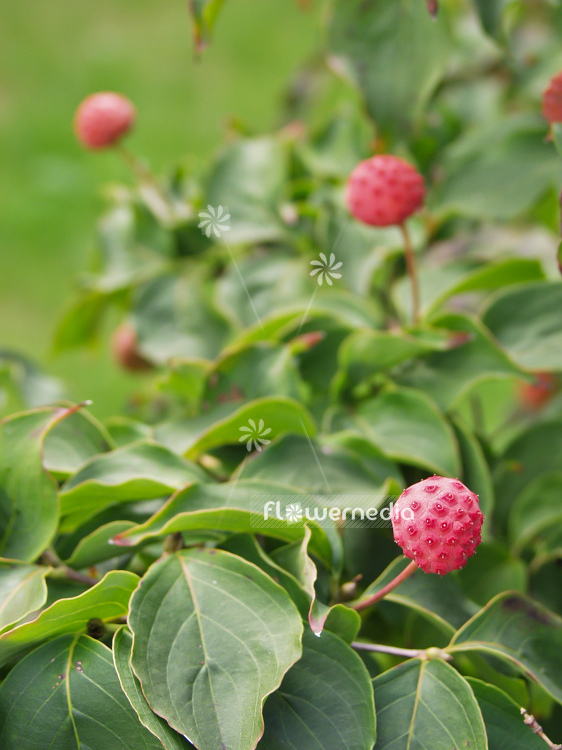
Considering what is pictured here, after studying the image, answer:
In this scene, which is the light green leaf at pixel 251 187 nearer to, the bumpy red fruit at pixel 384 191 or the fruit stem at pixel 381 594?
the bumpy red fruit at pixel 384 191

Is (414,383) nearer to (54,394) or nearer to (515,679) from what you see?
(515,679)

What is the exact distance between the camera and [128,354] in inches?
32.8

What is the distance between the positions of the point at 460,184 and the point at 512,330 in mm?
180

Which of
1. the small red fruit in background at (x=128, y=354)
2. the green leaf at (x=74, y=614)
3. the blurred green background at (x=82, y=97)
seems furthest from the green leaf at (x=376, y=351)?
the blurred green background at (x=82, y=97)

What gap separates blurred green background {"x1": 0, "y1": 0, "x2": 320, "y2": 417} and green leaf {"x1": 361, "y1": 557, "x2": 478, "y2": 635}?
2.84 feet

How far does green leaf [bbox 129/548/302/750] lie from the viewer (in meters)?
0.30

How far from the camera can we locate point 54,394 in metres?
0.66

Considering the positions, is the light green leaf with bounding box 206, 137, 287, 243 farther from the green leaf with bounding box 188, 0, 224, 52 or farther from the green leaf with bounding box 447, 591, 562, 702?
the green leaf with bounding box 447, 591, 562, 702

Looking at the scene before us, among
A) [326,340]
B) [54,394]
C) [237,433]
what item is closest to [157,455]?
[237,433]

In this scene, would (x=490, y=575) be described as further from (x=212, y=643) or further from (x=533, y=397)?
(x=533, y=397)

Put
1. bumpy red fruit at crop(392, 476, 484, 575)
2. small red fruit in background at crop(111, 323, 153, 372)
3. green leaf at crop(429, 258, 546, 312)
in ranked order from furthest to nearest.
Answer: small red fruit in background at crop(111, 323, 153, 372), green leaf at crop(429, 258, 546, 312), bumpy red fruit at crop(392, 476, 484, 575)

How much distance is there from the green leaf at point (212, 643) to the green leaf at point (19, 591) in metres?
0.05

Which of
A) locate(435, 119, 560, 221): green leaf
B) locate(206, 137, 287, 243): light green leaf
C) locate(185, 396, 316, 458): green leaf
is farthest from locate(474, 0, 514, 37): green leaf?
locate(185, 396, 316, 458): green leaf

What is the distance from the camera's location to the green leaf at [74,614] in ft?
1.03
